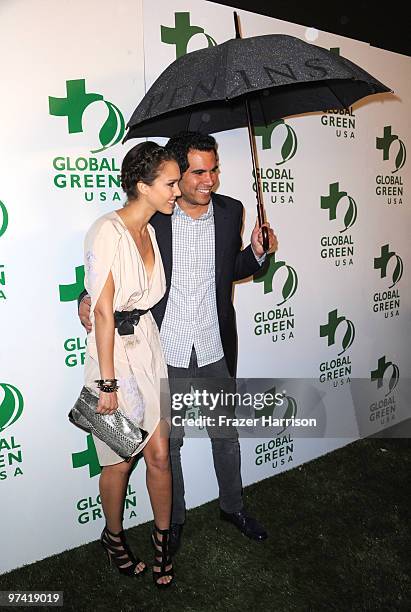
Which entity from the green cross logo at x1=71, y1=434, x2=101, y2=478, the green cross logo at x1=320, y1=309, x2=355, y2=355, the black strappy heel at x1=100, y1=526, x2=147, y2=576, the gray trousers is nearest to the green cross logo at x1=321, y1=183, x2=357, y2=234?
the green cross logo at x1=320, y1=309, x2=355, y2=355

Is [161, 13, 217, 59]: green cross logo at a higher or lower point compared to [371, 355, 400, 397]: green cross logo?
higher

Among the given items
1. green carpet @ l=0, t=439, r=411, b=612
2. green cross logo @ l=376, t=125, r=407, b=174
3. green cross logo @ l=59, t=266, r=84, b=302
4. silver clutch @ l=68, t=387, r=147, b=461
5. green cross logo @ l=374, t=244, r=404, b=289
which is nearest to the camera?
silver clutch @ l=68, t=387, r=147, b=461

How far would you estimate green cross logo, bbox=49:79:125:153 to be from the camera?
2291 millimetres

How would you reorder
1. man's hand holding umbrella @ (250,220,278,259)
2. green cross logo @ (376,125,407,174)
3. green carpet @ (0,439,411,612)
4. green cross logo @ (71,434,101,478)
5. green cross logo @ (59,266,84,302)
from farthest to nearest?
1. green cross logo @ (376,125,407,174)
2. green cross logo @ (71,434,101,478)
3. green cross logo @ (59,266,84,302)
4. man's hand holding umbrella @ (250,220,278,259)
5. green carpet @ (0,439,411,612)

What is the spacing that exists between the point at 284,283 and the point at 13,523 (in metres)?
1.84

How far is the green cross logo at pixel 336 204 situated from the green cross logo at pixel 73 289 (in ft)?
5.12

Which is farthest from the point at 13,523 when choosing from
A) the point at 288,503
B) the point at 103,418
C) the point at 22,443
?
the point at 288,503

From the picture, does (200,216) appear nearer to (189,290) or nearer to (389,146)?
(189,290)

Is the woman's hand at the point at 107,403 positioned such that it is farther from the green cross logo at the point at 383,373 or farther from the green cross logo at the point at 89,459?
the green cross logo at the point at 383,373

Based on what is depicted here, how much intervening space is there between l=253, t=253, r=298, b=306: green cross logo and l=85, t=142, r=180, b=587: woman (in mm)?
915

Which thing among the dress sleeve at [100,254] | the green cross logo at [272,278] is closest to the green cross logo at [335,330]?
the green cross logo at [272,278]

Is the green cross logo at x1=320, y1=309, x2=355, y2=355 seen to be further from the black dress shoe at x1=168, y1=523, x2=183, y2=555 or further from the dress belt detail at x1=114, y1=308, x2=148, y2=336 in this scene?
the dress belt detail at x1=114, y1=308, x2=148, y2=336

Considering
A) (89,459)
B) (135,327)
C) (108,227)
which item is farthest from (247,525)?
(108,227)

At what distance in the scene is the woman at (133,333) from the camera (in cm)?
199
